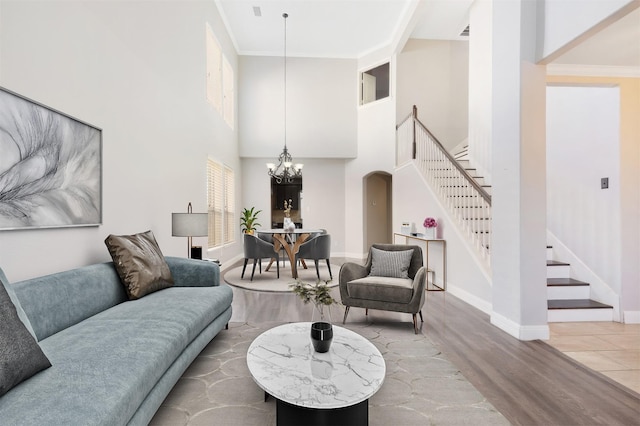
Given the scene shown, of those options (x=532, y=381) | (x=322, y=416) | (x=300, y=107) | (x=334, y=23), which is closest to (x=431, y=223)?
(x=532, y=381)

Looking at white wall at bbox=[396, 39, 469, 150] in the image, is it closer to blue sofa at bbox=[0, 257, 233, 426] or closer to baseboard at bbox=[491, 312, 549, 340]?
baseboard at bbox=[491, 312, 549, 340]

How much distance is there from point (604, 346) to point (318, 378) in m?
2.98

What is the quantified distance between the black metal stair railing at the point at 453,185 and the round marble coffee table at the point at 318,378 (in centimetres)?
309

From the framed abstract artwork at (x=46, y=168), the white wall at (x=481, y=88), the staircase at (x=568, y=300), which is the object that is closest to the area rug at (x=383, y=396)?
the framed abstract artwork at (x=46, y=168)

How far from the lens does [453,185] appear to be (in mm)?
5520

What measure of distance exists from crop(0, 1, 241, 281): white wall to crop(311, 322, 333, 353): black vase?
1.87 meters

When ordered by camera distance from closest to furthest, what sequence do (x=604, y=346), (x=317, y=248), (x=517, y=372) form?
(x=517, y=372) → (x=604, y=346) → (x=317, y=248)

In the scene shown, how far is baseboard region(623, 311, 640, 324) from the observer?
3.88 meters

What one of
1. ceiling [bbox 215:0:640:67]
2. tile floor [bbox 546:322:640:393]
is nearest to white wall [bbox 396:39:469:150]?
ceiling [bbox 215:0:640:67]

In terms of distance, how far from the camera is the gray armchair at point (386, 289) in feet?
11.5

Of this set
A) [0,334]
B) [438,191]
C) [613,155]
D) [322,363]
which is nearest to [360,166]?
[438,191]

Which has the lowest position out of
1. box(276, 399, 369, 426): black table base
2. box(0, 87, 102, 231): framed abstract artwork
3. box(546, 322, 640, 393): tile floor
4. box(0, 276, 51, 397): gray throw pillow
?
box(546, 322, 640, 393): tile floor

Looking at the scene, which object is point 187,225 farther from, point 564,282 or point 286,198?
point 286,198

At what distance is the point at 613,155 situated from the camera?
13.2 ft
